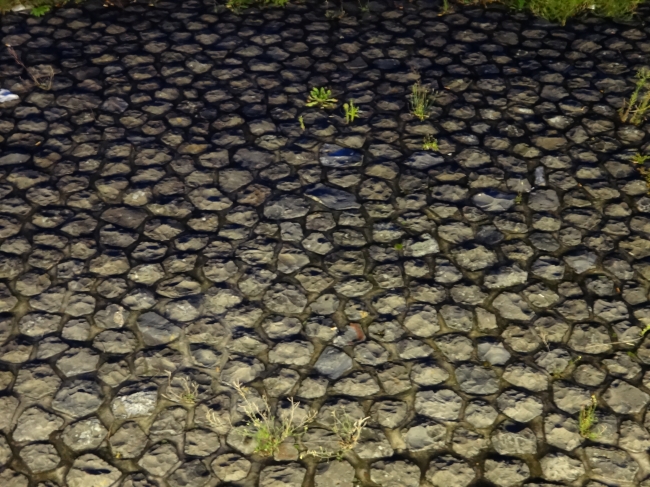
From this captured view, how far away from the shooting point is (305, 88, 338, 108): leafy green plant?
5.90m

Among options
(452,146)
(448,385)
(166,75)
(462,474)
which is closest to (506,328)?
(448,385)

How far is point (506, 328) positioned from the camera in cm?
438

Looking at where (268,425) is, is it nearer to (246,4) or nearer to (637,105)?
(637,105)

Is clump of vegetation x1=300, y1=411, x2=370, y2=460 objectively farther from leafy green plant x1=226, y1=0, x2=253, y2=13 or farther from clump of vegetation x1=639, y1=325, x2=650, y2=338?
leafy green plant x1=226, y1=0, x2=253, y2=13

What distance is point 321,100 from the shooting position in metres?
5.91

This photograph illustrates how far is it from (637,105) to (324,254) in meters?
3.22

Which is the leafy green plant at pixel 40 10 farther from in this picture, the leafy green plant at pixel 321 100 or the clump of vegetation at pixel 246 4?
the leafy green plant at pixel 321 100

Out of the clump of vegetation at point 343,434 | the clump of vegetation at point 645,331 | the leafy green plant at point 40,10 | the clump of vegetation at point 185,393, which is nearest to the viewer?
the clump of vegetation at point 343,434

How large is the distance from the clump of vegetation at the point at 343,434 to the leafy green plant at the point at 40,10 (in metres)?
5.46

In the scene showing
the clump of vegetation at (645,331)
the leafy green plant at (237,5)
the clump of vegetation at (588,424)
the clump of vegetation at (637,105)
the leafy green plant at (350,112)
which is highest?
the leafy green plant at (237,5)

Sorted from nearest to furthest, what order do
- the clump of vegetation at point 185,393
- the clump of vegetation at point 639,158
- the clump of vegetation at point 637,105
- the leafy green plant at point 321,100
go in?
the clump of vegetation at point 185,393 → the clump of vegetation at point 639,158 → the clump of vegetation at point 637,105 → the leafy green plant at point 321,100

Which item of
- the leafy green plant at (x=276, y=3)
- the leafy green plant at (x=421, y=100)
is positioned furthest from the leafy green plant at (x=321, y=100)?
the leafy green plant at (x=276, y=3)

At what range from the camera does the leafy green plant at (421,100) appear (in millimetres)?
5742

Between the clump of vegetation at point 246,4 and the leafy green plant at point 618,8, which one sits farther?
the clump of vegetation at point 246,4
